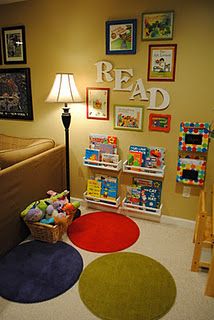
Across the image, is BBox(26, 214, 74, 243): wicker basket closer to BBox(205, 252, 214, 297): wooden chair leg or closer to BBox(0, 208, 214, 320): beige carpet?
BBox(0, 208, 214, 320): beige carpet

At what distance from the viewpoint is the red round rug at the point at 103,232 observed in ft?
7.94

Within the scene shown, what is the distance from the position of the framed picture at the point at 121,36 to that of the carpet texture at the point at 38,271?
1.95 m

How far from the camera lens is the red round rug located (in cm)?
242

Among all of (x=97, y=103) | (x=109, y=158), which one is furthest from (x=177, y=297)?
(x=97, y=103)

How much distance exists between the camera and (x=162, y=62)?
2432 mm

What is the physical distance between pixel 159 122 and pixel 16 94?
1783 millimetres

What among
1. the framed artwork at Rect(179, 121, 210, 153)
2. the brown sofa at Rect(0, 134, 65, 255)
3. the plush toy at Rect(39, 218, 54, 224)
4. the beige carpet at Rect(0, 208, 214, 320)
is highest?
the framed artwork at Rect(179, 121, 210, 153)

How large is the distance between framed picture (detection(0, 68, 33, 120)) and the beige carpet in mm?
1641

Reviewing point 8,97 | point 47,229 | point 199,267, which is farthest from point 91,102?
point 199,267

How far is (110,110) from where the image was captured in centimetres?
277

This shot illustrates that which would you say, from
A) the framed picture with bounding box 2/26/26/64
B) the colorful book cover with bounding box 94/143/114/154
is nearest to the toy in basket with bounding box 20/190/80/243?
the colorful book cover with bounding box 94/143/114/154

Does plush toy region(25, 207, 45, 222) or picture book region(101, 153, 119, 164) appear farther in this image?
picture book region(101, 153, 119, 164)

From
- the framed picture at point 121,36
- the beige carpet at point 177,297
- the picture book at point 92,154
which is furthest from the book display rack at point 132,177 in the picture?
the framed picture at point 121,36

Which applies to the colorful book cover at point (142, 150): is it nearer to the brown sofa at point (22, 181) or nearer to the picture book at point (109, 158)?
the picture book at point (109, 158)
